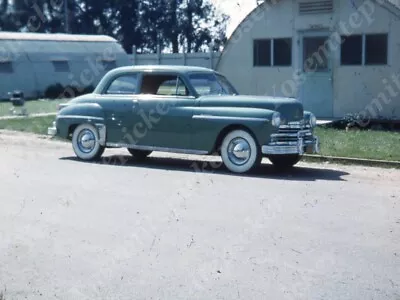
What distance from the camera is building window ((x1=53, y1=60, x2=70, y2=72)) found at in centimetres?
3741

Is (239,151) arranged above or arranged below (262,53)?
below

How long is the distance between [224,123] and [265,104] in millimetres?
749

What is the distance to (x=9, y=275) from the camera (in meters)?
5.88

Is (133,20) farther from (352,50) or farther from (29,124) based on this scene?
(352,50)

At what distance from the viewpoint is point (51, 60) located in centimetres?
3716

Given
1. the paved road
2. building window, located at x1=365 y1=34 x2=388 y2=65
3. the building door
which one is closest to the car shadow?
the paved road

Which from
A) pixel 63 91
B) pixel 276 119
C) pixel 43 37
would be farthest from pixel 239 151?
pixel 43 37

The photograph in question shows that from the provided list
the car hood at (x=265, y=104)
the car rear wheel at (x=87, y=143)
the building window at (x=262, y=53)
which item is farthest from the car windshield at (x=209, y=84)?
the building window at (x=262, y=53)

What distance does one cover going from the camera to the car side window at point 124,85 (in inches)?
499

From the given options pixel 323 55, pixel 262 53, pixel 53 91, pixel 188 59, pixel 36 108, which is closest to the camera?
pixel 323 55

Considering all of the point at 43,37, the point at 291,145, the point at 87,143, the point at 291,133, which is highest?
the point at 43,37

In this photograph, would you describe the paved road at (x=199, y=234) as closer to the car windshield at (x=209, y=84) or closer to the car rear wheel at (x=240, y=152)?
the car rear wheel at (x=240, y=152)

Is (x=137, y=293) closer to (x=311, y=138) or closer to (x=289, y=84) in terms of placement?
(x=311, y=138)

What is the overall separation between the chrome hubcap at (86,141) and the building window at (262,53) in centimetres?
886
